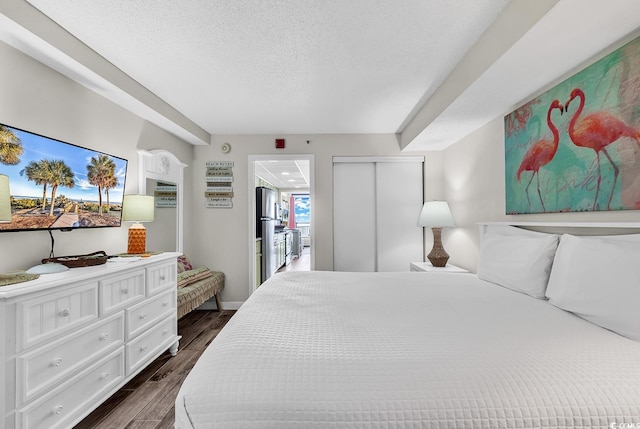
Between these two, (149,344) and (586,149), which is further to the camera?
(149,344)

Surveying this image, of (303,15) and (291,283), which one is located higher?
(303,15)

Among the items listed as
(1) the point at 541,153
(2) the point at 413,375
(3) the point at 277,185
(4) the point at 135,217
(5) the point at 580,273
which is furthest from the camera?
(3) the point at 277,185

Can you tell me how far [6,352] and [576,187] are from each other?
10.4 feet

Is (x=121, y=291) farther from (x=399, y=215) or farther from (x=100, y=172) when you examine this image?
(x=399, y=215)

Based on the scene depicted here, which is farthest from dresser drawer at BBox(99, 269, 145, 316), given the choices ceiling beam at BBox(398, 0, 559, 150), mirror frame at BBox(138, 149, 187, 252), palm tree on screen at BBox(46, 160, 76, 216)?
ceiling beam at BBox(398, 0, 559, 150)

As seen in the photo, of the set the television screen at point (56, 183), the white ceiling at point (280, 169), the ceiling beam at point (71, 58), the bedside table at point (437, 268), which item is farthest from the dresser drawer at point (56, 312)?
the white ceiling at point (280, 169)

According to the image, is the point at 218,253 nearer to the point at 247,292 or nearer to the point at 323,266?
the point at 247,292

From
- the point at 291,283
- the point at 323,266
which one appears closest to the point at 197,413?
the point at 291,283

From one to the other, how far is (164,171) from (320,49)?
90.6 inches

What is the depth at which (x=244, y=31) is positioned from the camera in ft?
5.81

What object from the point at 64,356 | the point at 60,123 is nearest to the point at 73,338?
the point at 64,356

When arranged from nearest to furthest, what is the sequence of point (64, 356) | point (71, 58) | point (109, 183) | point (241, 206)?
point (64, 356), point (71, 58), point (109, 183), point (241, 206)

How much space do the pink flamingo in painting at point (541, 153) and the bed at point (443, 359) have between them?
26.5 inches

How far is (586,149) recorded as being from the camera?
166 centimetres
